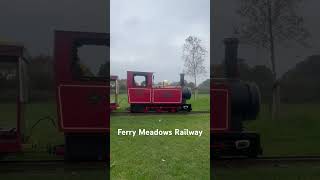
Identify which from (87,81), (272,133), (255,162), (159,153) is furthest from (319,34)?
(87,81)

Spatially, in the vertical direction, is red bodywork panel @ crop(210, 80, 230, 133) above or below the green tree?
below

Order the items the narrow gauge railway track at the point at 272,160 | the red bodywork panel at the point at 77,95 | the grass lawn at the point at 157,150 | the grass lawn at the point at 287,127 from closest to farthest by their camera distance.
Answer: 1. the grass lawn at the point at 157,150
2. the red bodywork panel at the point at 77,95
3. the grass lawn at the point at 287,127
4. the narrow gauge railway track at the point at 272,160

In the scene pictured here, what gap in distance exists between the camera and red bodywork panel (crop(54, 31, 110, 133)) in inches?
209

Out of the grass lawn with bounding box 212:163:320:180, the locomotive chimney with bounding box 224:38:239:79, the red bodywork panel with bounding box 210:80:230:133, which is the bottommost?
the grass lawn with bounding box 212:163:320:180

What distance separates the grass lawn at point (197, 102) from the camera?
517cm

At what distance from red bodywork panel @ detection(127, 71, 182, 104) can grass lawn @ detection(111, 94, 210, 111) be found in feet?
0.24

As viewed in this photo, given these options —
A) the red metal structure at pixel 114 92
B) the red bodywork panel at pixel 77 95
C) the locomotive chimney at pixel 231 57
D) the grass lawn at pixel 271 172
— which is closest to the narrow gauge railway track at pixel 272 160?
the grass lawn at pixel 271 172

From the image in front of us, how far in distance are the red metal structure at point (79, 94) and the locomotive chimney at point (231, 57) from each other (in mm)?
1240

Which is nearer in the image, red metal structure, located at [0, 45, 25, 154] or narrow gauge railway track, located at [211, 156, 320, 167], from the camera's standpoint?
red metal structure, located at [0, 45, 25, 154]

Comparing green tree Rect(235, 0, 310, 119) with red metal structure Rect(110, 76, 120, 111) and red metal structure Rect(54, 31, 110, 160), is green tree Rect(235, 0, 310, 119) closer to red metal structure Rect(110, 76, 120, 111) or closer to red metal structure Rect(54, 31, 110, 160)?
red metal structure Rect(110, 76, 120, 111)

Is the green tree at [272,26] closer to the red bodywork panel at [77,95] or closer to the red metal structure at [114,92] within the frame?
the red metal structure at [114,92]

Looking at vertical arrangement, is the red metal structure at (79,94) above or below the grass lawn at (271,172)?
above

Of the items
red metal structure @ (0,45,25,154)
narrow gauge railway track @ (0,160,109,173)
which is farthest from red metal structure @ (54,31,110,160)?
red metal structure @ (0,45,25,154)

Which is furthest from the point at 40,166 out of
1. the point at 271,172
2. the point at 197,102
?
the point at 271,172
